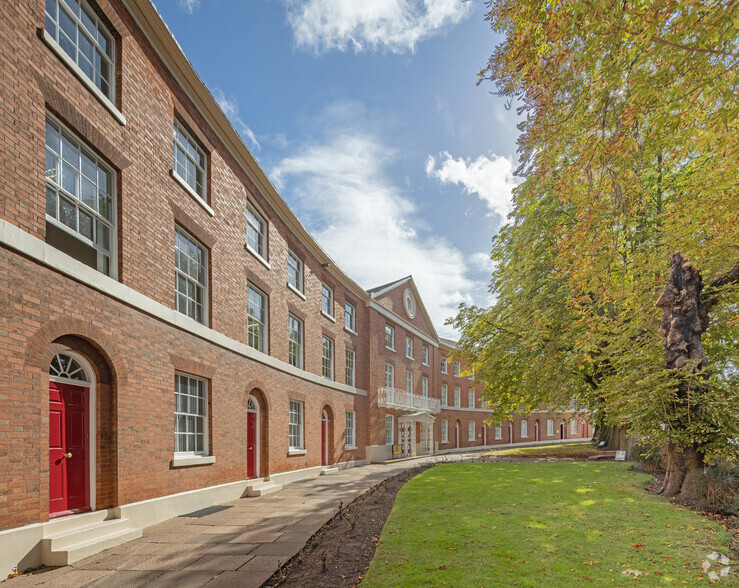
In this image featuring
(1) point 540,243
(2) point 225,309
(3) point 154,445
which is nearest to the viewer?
(3) point 154,445

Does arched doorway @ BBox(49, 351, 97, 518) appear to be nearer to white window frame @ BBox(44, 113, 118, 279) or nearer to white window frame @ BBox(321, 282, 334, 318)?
white window frame @ BBox(44, 113, 118, 279)

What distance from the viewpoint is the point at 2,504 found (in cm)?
596

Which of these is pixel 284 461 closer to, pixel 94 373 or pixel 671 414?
pixel 94 373

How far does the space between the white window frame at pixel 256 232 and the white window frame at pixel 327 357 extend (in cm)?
675

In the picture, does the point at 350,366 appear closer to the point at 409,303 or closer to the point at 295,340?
the point at 295,340

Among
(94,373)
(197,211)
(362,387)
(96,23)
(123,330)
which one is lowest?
(362,387)

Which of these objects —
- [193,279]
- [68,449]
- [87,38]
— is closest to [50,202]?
[87,38]

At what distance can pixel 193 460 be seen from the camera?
10.8 meters

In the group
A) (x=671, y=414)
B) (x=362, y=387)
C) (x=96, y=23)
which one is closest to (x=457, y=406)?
(x=362, y=387)

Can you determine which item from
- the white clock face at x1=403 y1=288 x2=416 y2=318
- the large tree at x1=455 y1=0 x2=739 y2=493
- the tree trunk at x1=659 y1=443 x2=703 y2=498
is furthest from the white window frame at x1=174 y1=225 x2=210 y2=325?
the white clock face at x1=403 y1=288 x2=416 y2=318

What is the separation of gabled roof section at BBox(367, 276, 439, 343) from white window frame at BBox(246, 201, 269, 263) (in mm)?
13403

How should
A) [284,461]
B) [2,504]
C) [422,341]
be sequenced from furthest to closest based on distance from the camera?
[422,341], [284,461], [2,504]

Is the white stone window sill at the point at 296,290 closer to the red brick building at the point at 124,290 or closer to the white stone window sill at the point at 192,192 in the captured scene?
the red brick building at the point at 124,290

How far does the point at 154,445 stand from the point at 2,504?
3.49 meters
